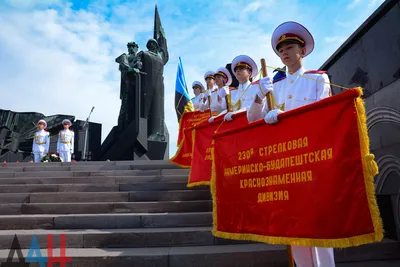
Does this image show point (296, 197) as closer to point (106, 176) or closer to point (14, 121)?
point (106, 176)

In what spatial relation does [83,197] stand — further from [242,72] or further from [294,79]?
[294,79]

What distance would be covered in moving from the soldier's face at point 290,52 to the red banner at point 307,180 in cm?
59

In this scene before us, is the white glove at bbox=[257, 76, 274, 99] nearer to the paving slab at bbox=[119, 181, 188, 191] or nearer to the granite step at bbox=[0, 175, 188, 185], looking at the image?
the paving slab at bbox=[119, 181, 188, 191]

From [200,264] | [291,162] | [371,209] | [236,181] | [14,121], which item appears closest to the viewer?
[371,209]

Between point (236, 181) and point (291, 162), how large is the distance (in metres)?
0.64

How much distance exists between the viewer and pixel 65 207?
206 inches

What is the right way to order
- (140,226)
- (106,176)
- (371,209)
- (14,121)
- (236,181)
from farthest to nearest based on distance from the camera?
(14,121) < (106,176) < (140,226) < (236,181) < (371,209)

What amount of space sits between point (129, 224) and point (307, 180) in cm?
321

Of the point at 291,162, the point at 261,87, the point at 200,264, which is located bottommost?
the point at 200,264

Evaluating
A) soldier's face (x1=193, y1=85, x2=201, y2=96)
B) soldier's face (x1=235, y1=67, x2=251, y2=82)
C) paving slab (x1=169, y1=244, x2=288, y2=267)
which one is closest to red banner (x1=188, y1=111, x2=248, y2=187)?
soldier's face (x1=235, y1=67, x2=251, y2=82)

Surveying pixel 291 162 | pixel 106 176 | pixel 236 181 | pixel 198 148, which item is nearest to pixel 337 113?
pixel 291 162

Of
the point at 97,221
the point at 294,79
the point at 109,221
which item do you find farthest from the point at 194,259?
the point at 294,79

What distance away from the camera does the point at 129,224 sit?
4605mm

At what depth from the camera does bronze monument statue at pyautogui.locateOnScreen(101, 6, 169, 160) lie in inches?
626
